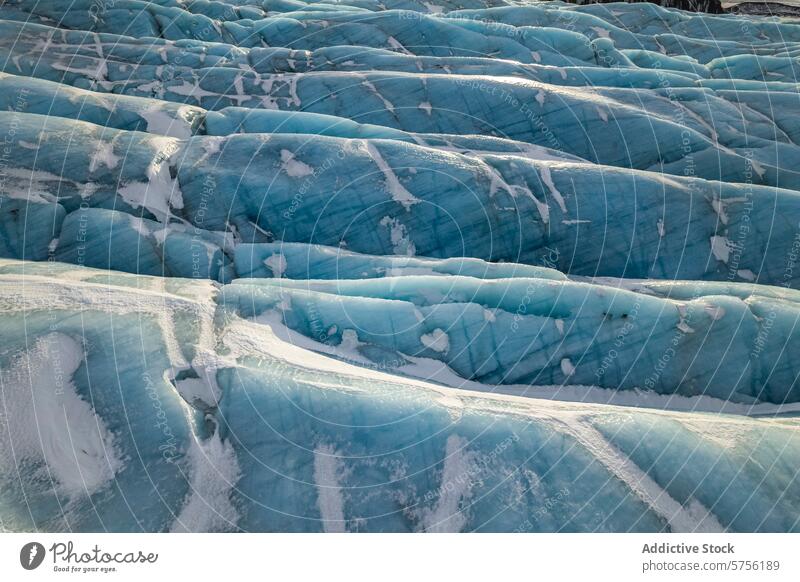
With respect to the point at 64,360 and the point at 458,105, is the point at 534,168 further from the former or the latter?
the point at 64,360
